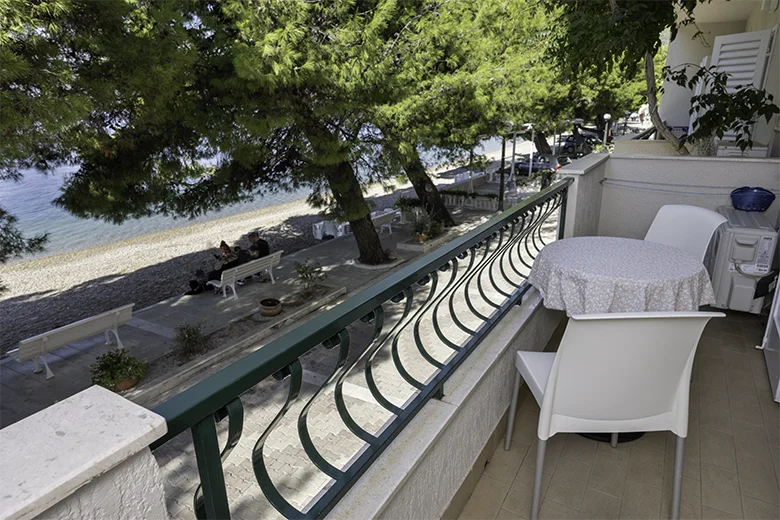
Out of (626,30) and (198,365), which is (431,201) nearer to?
(198,365)

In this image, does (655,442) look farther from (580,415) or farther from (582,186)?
(582,186)

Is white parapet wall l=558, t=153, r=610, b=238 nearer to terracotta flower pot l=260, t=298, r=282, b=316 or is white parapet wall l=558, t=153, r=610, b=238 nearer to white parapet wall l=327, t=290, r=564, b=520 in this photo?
white parapet wall l=327, t=290, r=564, b=520

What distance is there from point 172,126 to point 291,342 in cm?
659

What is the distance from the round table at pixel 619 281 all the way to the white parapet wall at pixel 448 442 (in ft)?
0.78

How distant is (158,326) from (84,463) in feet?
29.0

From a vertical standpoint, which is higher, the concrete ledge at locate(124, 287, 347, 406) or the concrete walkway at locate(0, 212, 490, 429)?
the concrete ledge at locate(124, 287, 347, 406)

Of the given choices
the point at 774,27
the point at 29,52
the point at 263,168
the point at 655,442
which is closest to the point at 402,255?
the point at 263,168

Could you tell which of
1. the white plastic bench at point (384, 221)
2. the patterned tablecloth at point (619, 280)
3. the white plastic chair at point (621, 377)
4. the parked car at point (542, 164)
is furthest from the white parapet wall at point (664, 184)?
the parked car at point (542, 164)

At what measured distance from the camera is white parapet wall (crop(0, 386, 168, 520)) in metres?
0.62

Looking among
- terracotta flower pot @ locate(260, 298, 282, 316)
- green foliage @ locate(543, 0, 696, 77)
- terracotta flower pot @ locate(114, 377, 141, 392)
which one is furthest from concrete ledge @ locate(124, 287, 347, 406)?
green foliage @ locate(543, 0, 696, 77)

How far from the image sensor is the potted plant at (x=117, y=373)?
20.0 ft

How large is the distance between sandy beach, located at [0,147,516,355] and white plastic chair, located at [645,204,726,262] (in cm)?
659

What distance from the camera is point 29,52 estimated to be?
12.9ft

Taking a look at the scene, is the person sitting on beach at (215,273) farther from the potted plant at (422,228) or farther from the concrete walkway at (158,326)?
the potted plant at (422,228)
